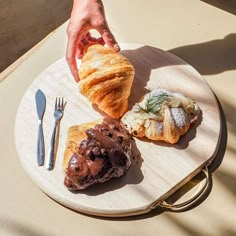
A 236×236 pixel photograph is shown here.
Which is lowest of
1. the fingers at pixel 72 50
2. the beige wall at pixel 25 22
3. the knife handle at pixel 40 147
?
the beige wall at pixel 25 22

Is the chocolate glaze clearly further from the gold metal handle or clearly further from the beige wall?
the beige wall

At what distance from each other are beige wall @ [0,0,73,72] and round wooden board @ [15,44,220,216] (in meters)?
0.78

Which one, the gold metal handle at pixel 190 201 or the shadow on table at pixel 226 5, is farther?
the shadow on table at pixel 226 5

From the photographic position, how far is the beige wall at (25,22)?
1.83m

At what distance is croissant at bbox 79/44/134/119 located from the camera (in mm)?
947

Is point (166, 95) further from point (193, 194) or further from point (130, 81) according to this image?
point (193, 194)

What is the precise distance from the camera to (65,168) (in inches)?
34.9

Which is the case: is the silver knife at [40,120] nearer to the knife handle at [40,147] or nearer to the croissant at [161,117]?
the knife handle at [40,147]

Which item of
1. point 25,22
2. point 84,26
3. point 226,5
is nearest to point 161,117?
point 84,26

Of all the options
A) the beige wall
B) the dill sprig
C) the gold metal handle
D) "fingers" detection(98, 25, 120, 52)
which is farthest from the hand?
the beige wall

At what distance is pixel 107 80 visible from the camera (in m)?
0.95

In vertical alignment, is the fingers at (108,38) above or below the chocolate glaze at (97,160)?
above

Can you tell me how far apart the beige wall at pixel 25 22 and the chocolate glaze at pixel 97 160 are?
3.31 feet

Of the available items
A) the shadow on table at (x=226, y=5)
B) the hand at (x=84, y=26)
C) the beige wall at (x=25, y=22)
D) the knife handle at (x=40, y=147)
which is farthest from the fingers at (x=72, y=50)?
the beige wall at (x=25, y=22)
